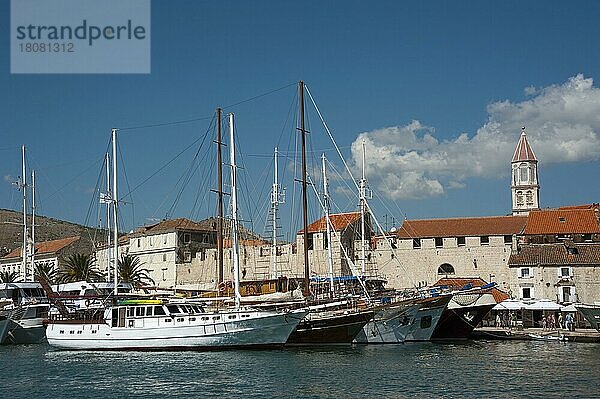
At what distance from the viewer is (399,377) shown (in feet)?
107

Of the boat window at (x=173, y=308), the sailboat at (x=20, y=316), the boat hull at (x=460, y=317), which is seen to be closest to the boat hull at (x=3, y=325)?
the sailboat at (x=20, y=316)

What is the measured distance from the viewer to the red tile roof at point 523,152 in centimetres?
11106

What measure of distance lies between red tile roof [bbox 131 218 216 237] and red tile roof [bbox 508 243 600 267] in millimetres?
35998

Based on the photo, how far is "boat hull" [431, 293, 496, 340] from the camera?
48656mm

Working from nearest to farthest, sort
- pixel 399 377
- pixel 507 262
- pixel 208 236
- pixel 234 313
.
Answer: pixel 399 377 → pixel 234 313 → pixel 507 262 → pixel 208 236

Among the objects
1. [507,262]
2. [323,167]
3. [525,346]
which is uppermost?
[323,167]

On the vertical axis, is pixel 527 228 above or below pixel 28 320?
above

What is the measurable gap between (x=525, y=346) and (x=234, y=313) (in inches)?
634

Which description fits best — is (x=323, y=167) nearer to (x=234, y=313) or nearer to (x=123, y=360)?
(x=234, y=313)

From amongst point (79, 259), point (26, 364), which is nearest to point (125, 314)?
point (26, 364)

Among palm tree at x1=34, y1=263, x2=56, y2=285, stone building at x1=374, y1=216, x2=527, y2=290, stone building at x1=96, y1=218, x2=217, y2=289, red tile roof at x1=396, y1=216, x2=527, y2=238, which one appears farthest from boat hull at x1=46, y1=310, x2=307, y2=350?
stone building at x1=96, y1=218, x2=217, y2=289

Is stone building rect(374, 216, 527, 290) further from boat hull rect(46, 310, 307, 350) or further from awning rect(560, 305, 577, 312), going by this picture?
boat hull rect(46, 310, 307, 350)

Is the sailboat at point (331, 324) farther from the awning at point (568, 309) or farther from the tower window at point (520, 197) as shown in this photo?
the tower window at point (520, 197)

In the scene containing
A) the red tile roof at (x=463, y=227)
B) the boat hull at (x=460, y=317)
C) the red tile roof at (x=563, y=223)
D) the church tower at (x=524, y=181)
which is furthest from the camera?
the church tower at (x=524, y=181)
